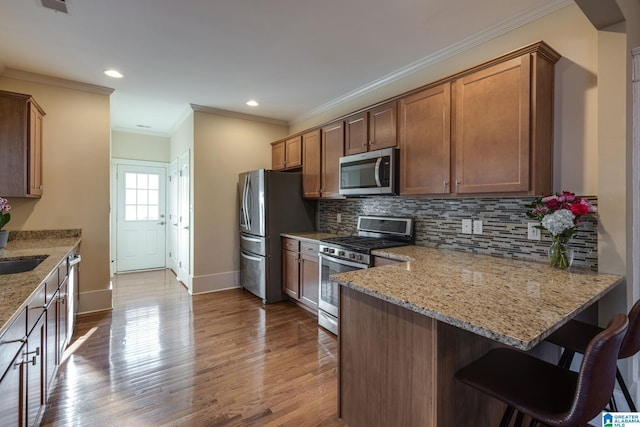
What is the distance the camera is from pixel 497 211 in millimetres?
2326

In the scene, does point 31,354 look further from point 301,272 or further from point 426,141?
point 426,141

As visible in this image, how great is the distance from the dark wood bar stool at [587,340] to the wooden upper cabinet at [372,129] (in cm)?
181

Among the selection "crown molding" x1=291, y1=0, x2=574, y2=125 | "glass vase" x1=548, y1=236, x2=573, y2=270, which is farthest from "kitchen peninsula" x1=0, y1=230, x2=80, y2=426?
"crown molding" x1=291, y1=0, x2=574, y2=125

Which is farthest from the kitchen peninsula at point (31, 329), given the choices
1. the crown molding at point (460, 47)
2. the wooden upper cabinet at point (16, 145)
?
the crown molding at point (460, 47)

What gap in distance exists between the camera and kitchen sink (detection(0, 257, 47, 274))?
2.14 meters

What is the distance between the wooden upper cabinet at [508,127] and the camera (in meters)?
1.88

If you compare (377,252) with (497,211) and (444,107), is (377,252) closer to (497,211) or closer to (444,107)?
(497,211)

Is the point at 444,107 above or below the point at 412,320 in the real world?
above

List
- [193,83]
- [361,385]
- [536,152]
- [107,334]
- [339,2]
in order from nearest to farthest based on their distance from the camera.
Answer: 1. [361,385]
2. [536,152]
3. [339,2]
4. [107,334]
5. [193,83]

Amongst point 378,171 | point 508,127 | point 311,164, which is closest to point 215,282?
point 311,164

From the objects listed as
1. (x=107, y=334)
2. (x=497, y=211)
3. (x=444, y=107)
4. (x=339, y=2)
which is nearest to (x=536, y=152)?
(x=497, y=211)

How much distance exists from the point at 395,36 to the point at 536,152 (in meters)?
1.40

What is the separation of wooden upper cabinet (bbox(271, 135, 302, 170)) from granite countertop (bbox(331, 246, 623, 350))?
2.51 meters
